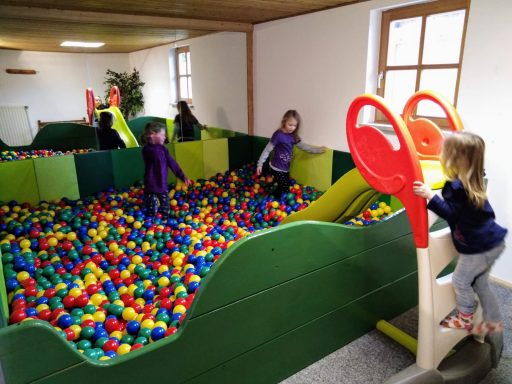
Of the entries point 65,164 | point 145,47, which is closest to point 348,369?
point 65,164

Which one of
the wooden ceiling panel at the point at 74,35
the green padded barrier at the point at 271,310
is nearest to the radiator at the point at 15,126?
the wooden ceiling panel at the point at 74,35

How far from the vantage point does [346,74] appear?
3.31m

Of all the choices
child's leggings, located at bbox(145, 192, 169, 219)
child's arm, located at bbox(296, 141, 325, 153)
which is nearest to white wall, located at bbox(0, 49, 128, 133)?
child's leggings, located at bbox(145, 192, 169, 219)

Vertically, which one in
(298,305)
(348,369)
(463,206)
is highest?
(463,206)

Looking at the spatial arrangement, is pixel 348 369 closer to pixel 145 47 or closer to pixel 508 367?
pixel 508 367

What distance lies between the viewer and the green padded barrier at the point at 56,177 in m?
3.38

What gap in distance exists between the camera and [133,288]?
7.14 ft

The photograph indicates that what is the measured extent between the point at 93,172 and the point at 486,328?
3390mm

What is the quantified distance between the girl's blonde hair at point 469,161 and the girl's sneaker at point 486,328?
55 cm

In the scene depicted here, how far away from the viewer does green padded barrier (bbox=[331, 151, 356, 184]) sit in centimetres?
338

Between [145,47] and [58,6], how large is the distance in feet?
3.38

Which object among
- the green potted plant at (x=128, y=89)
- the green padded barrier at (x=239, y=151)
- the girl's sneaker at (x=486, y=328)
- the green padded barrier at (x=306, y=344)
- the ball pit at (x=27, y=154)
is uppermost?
the green potted plant at (x=128, y=89)

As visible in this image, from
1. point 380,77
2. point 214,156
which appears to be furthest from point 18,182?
point 380,77

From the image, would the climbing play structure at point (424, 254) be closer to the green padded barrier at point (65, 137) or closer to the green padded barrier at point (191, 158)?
the green padded barrier at point (191, 158)
